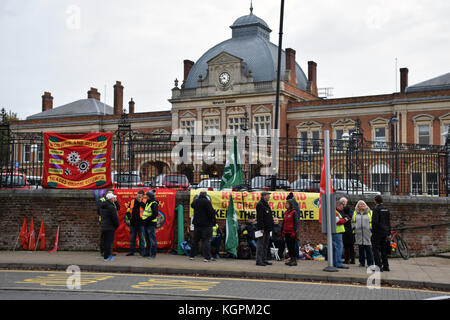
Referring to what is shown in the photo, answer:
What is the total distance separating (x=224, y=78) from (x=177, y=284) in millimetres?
50079

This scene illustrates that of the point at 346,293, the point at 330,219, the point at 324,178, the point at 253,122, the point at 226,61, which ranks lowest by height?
the point at 346,293

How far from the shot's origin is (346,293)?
10.9 meters

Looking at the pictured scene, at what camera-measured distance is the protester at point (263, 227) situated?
14.7 metres

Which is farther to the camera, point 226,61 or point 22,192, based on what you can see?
point 226,61

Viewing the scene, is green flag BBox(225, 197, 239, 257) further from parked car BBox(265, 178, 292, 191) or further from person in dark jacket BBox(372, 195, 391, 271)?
parked car BBox(265, 178, 292, 191)

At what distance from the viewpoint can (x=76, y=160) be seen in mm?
18141

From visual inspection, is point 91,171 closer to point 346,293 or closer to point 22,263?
point 22,263

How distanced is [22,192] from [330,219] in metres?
10.2

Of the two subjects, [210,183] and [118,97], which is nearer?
[210,183]

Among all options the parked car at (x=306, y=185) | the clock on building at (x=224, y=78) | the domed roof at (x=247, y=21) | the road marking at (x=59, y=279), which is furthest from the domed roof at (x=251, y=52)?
the road marking at (x=59, y=279)

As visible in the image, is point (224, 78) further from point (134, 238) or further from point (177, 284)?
point (177, 284)

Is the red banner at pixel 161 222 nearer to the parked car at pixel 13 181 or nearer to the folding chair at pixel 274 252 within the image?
the folding chair at pixel 274 252

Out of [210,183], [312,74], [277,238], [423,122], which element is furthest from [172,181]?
[312,74]
